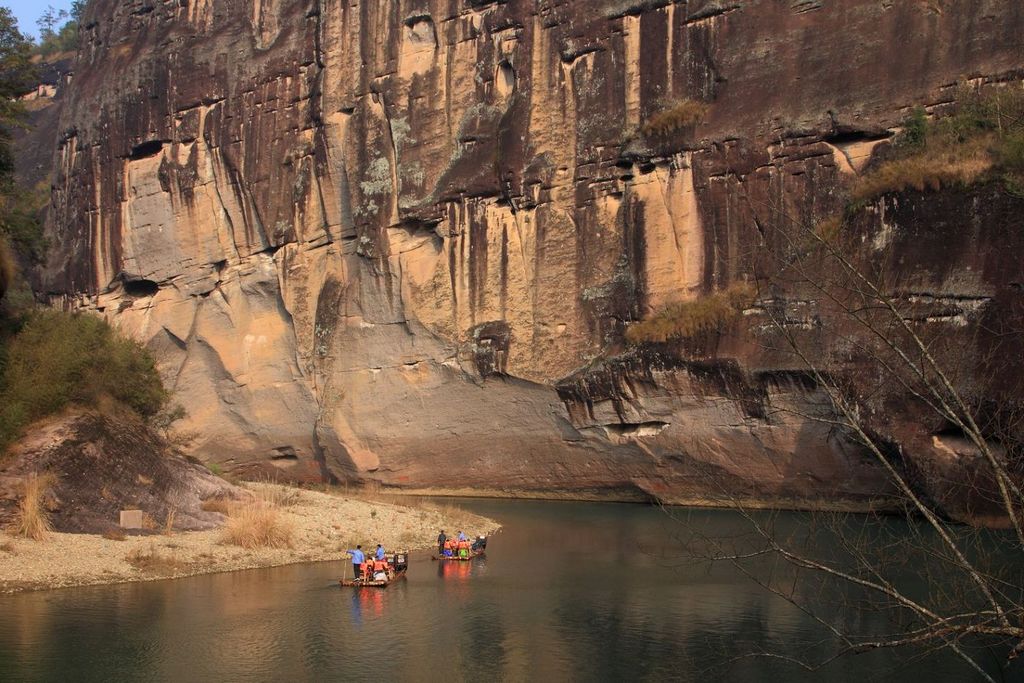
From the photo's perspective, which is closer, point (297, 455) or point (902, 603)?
point (902, 603)

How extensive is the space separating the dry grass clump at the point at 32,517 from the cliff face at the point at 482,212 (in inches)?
751

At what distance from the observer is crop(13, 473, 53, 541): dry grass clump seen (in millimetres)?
22250

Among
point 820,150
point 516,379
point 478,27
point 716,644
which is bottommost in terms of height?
point 716,644

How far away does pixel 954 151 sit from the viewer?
30.1 m

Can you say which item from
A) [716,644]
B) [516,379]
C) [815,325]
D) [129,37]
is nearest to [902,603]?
[716,644]

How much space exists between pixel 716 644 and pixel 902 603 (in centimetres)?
949

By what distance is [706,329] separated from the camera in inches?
1353

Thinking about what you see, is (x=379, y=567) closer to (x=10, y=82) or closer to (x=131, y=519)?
(x=131, y=519)

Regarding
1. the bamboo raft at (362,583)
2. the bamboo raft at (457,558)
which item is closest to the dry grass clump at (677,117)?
the bamboo raft at (457,558)

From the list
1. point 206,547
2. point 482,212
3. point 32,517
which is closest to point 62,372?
point 32,517

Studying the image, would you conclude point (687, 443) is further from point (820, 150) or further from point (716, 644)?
point (716, 644)

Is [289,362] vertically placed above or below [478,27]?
below

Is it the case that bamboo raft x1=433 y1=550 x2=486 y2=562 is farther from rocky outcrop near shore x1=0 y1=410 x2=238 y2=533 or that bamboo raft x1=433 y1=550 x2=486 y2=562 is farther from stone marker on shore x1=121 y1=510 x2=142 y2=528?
stone marker on shore x1=121 y1=510 x2=142 y2=528

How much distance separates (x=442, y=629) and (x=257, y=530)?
29.7 ft
